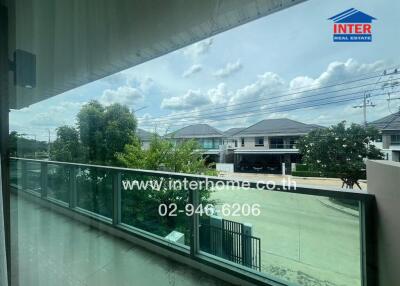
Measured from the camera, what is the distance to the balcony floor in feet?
3.42

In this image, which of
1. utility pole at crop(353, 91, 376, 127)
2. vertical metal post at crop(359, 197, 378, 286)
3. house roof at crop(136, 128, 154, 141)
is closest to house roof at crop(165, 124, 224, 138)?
house roof at crop(136, 128, 154, 141)

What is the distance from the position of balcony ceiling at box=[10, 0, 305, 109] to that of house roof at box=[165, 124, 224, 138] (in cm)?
54

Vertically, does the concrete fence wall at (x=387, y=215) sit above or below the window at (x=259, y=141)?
below

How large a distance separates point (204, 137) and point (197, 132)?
2.6 inches

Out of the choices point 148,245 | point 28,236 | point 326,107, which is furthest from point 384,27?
point 148,245

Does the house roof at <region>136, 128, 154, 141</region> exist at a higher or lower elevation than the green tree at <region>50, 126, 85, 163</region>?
higher

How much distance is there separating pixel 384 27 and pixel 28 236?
73.0 inches

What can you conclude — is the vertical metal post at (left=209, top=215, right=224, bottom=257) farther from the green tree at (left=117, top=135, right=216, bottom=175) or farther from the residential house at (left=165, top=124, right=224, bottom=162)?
the residential house at (left=165, top=124, right=224, bottom=162)

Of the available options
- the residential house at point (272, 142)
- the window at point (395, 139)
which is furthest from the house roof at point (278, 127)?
the window at point (395, 139)

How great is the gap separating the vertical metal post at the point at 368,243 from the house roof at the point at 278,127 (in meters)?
0.72

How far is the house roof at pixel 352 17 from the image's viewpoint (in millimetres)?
1012

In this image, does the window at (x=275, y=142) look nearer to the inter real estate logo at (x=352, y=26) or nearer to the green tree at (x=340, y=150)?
the green tree at (x=340, y=150)

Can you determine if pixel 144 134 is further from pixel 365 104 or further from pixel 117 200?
pixel 365 104

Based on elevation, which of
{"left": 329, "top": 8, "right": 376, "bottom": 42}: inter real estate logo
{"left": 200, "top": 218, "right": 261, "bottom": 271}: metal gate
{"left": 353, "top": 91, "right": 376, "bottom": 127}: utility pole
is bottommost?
{"left": 200, "top": 218, "right": 261, "bottom": 271}: metal gate
